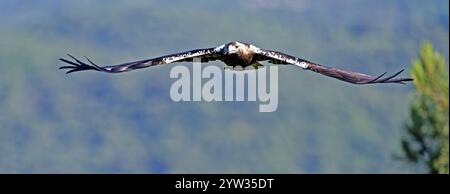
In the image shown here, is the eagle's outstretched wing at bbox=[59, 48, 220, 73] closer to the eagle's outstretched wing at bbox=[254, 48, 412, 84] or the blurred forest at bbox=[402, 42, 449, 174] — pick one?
the eagle's outstretched wing at bbox=[254, 48, 412, 84]

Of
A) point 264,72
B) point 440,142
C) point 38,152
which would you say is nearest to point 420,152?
point 440,142

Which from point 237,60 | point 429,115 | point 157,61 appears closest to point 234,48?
point 237,60

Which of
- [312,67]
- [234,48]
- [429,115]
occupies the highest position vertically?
[429,115]

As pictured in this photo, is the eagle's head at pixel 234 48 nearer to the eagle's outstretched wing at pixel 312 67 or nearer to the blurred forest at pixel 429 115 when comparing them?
the eagle's outstretched wing at pixel 312 67

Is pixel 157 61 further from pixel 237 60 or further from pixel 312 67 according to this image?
pixel 312 67

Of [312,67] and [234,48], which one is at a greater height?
[234,48]

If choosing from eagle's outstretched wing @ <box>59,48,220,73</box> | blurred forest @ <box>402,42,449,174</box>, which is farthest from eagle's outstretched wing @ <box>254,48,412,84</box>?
blurred forest @ <box>402,42,449,174</box>

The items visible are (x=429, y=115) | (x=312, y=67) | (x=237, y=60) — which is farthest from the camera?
(x=429, y=115)
